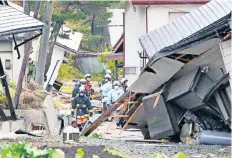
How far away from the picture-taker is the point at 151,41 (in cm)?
1761

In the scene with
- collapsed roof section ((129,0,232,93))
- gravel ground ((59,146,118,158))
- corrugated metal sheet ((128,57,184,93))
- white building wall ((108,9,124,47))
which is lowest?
gravel ground ((59,146,118,158))

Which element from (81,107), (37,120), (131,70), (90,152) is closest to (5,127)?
(37,120)

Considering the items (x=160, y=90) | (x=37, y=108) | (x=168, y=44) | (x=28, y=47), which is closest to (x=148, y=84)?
(x=160, y=90)

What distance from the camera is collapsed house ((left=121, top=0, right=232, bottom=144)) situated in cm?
1578

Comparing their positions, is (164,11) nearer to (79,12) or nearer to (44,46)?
(44,46)

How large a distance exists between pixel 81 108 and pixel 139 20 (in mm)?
9179

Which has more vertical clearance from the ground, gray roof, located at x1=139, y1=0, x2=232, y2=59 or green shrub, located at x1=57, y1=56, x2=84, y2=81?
green shrub, located at x1=57, y1=56, x2=84, y2=81

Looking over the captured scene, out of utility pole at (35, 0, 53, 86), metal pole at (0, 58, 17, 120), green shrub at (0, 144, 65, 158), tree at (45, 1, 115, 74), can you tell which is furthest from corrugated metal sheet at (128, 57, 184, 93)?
tree at (45, 1, 115, 74)

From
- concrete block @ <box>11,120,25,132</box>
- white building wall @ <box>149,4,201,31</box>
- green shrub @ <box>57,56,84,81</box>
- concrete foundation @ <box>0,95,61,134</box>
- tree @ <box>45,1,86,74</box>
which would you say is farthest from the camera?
green shrub @ <box>57,56,84,81</box>

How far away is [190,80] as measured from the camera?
1656 centimetres

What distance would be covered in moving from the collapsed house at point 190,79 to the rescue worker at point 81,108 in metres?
4.37

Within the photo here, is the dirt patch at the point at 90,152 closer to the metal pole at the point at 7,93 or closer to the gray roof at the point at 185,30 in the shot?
the gray roof at the point at 185,30

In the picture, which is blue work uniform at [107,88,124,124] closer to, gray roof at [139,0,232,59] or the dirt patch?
gray roof at [139,0,232,59]

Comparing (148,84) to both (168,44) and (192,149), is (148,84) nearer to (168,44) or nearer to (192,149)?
(168,44)
